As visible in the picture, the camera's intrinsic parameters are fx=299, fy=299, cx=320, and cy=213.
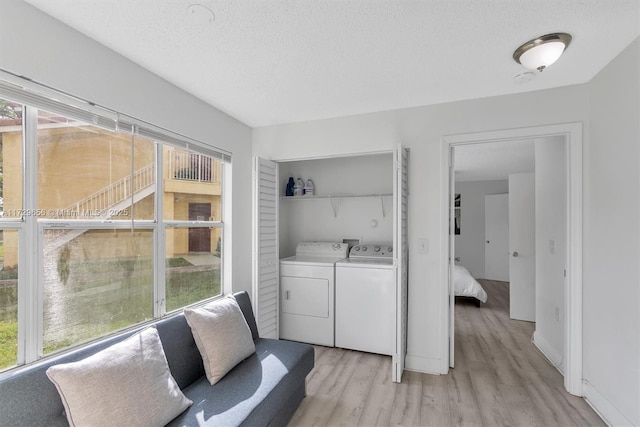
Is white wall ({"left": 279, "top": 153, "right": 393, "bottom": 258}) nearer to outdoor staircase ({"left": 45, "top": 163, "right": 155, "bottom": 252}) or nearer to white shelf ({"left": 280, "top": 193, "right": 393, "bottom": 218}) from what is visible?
white shelf ({"left": 280, "top": 193, "right": 393, "bottom": 218})

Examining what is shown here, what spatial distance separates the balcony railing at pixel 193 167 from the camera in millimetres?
2363

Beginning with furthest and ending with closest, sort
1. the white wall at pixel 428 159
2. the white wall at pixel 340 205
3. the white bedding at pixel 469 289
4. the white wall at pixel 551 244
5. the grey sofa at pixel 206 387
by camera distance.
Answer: the white bedding at pixel 469 289, the white wall at pixel 340 205, the white wall at pixel 551 244, the white wall at pixel 428 159, the grey sofa at pixel 206 387

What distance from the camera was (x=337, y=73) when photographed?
206 cm

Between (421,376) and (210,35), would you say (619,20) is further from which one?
(421,376)

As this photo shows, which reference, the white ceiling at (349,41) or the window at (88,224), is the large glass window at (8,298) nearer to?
the window at (88,224)

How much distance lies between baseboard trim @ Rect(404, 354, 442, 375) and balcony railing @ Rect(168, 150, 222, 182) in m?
2.40

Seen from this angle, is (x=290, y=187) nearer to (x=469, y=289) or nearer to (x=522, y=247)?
(x=469, y=289)

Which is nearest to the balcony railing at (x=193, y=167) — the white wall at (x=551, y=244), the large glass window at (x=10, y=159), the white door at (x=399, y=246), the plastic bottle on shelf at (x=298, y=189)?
the large glass window at (x=10, y=159)

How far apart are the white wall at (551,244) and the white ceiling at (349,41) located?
891 millimetres

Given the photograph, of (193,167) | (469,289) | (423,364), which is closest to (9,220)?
(193,167)

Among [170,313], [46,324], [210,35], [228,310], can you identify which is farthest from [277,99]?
[46,324]

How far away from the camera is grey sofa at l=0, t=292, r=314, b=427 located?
1157 mm

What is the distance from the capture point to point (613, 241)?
6.18 ft

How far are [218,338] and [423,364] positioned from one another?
5.92 feet
